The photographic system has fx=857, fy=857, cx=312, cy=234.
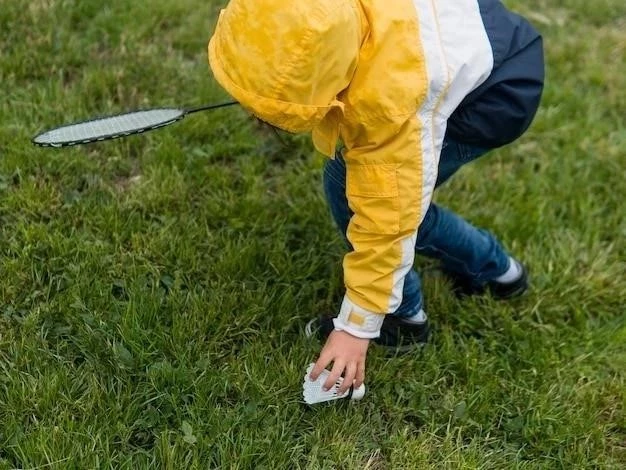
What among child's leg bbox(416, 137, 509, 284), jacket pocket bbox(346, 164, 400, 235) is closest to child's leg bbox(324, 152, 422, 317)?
child's leg bbox(416, 137, 509, 284)

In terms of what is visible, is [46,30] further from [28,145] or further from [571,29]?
[571,29]

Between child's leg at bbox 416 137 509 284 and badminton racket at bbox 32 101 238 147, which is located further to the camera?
child's leg at bbox 416 137 509 284

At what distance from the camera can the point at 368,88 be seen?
1.80 meters

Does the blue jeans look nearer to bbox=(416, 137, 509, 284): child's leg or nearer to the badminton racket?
bbox=(416, 137, 509, 284): child's leg

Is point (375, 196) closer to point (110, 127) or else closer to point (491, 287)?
point (110, 127)

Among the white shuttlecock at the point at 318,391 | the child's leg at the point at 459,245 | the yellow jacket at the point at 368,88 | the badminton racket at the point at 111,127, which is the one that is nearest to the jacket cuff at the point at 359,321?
the yellow jacket at the point at 368,88

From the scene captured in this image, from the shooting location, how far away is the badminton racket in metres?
2.08

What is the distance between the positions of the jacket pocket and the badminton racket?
373 millimetres

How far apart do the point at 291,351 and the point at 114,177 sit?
35.3 inches

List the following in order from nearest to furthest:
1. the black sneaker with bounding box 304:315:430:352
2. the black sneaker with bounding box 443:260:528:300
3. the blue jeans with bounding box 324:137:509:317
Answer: the blue jeans with bounding box 324:137:509:317 < the black sneaker with bounding box 304:315:430:352 < the black sneaker with bounding box 443:260:528:300

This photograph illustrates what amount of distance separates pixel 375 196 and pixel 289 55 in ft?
1.29

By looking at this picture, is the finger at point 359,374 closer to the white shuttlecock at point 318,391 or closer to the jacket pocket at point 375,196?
the white shuttlecock at point 318,391

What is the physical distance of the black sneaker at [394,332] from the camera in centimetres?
235

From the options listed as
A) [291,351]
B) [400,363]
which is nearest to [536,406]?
[400,363]
